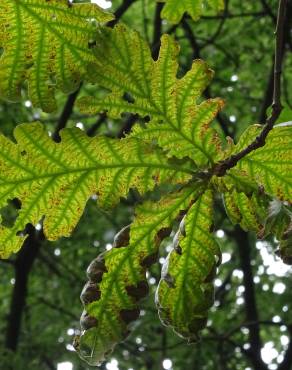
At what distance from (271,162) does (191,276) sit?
0.26 metres

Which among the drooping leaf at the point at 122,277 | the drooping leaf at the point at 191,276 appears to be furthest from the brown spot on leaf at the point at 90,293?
the drooping leaf at the point at 191,276

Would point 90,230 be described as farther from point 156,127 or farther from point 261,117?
point 156,127

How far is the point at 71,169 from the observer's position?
114 centimetres

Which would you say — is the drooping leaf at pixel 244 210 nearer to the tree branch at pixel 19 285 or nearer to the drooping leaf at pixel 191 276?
the drooping leaf at pixel 191 276

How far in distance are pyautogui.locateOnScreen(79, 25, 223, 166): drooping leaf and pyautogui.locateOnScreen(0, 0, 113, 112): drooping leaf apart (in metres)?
0.04

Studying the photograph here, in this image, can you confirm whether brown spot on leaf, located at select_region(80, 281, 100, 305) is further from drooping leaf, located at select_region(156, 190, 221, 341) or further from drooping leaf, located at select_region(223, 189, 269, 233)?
drooping leaf, located at select_region(223, 189, 269, 233)

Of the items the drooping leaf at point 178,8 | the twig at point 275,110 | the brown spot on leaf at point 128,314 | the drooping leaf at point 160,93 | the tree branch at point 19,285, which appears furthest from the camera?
the tree branch at point 19,285

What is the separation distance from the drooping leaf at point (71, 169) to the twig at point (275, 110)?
0.22 feet

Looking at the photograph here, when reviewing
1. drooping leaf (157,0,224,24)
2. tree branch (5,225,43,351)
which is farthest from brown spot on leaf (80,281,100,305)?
tree branch (5,225,43,351)

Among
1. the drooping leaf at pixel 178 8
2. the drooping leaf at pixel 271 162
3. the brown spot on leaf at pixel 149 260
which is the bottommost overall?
the brown spot on leaf at pixel 149 260

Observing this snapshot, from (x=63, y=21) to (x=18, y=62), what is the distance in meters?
0.11

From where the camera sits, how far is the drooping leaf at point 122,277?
3.89ft

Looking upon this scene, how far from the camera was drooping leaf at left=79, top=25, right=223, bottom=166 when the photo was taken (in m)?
1.12

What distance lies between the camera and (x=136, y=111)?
1167 mm
